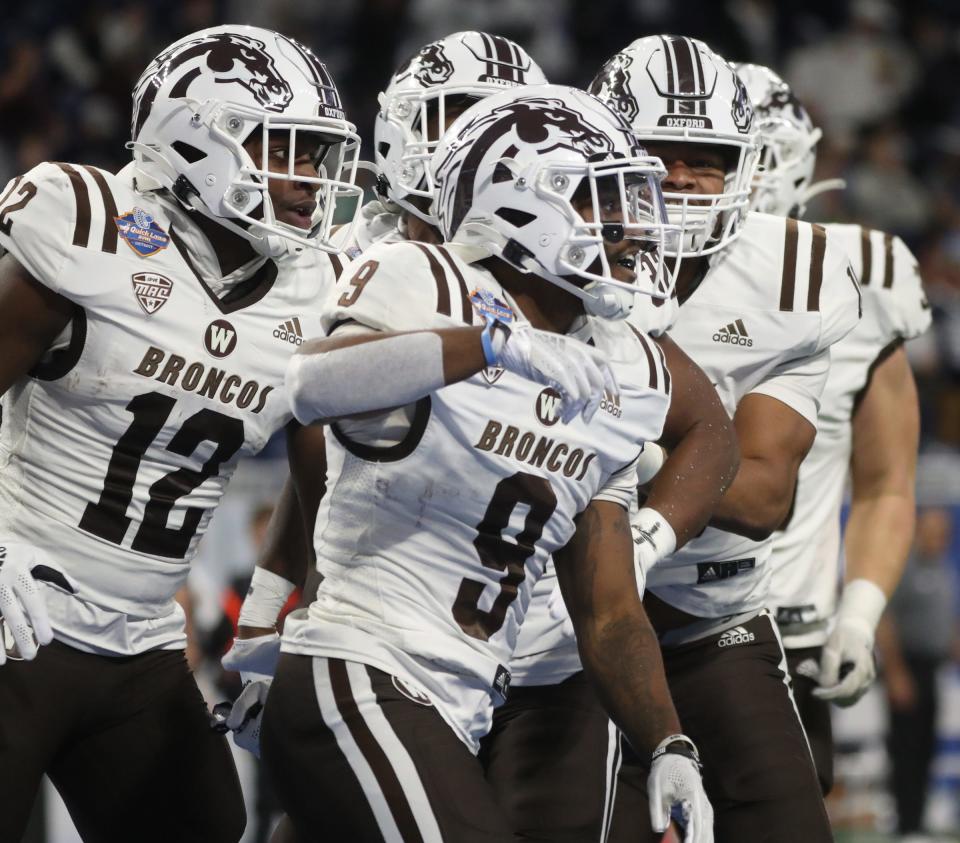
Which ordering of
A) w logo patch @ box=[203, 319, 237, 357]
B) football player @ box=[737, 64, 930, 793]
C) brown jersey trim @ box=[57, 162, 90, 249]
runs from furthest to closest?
football player @ box=[737, 64, 930, 793], w logo patch @ box=[203, 319, 237, 357], brown jersey trim @ box=[57, 162, 90, 249]

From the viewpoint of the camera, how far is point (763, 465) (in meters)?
3.71

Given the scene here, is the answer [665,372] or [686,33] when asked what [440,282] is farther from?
[686,33]

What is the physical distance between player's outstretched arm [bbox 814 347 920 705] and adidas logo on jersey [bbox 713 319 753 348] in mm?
938

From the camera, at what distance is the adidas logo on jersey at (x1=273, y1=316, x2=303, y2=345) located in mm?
3377

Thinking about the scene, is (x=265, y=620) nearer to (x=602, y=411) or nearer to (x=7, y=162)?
(x=602, y=411)

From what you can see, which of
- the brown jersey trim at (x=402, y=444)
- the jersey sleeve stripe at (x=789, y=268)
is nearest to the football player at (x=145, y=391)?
the brown jersey trim at (x=402, y=444)

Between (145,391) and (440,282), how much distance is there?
2.59ft

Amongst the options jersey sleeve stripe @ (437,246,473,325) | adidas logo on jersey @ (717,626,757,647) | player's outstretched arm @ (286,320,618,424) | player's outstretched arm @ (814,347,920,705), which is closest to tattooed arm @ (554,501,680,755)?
player's outstretched arm @ (286,320,618,424)

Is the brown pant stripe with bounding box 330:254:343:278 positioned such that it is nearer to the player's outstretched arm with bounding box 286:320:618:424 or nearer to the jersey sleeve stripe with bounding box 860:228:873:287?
the player's outstretched arm with bounding box 286:320:618:424

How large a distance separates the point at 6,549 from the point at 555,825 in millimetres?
1176

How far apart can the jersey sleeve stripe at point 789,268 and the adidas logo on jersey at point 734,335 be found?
0.10 m

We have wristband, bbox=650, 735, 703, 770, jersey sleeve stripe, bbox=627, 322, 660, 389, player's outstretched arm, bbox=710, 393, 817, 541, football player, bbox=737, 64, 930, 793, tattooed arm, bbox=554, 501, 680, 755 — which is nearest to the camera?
wristband, bbox=650, 735, 703, 770

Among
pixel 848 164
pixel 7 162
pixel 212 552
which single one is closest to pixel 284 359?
pixel 212 552

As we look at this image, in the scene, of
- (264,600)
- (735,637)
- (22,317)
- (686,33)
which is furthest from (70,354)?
(686,33)
